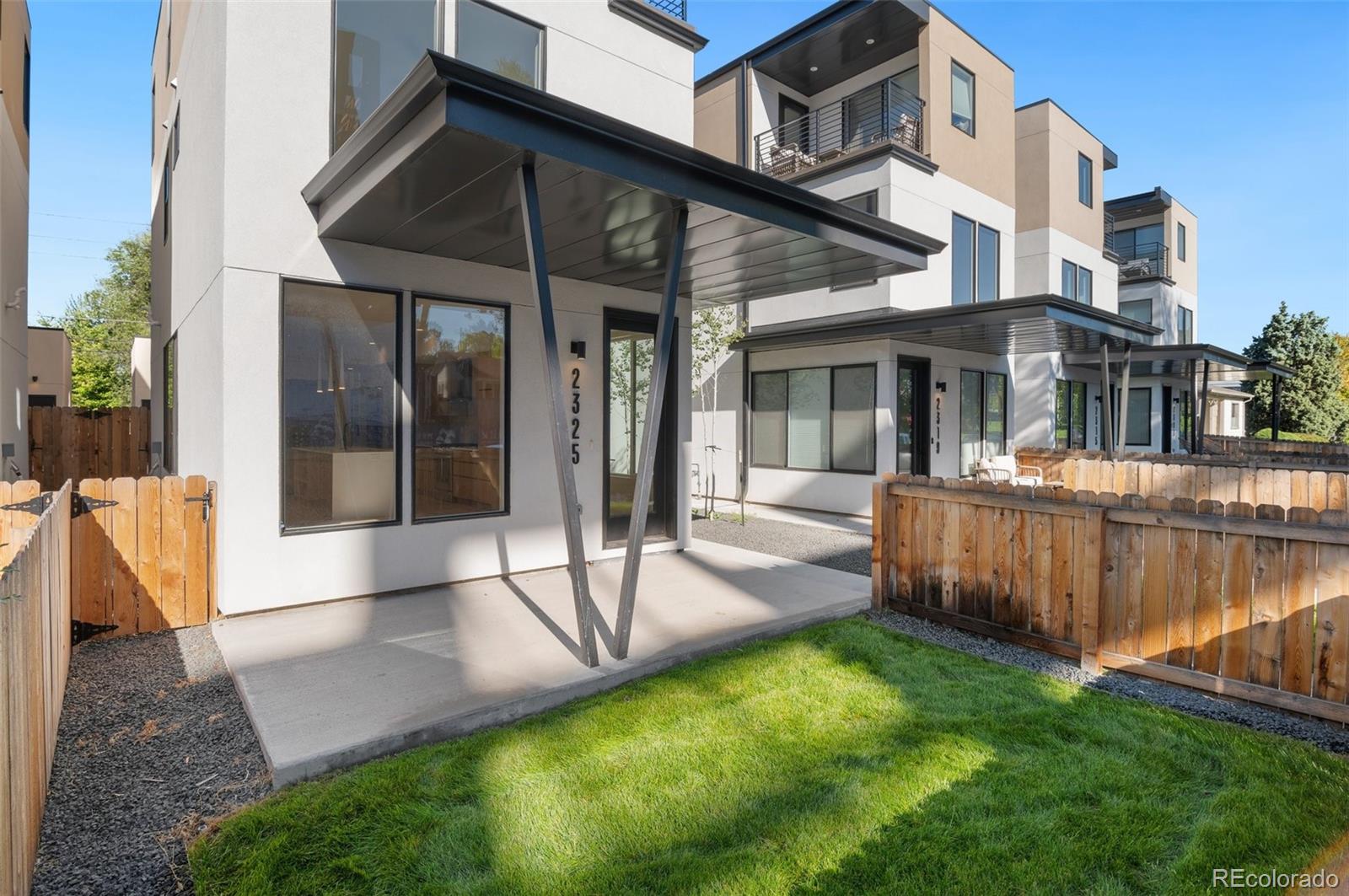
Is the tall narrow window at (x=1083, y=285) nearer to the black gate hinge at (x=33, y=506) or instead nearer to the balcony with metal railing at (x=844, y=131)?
the balcony with metal railing at (x=844, y=131)

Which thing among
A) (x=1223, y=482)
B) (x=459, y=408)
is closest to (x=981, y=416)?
(x=1223, y=482)

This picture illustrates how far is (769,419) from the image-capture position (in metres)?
12.9

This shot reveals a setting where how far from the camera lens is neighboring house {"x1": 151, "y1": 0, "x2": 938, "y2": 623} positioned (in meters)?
4.04

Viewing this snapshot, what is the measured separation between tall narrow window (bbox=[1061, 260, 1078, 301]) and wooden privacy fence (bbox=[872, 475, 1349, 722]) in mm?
13713

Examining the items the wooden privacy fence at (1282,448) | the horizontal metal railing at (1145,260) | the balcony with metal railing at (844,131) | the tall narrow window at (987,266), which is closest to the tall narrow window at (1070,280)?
the tall narrow window at (987,266)

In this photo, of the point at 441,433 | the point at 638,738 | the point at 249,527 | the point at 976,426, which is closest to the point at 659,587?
the point at 441,433

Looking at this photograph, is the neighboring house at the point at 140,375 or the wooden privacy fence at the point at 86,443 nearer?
the wooden privacy fence at the point at 86,443

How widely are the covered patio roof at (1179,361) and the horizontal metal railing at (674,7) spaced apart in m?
11.5

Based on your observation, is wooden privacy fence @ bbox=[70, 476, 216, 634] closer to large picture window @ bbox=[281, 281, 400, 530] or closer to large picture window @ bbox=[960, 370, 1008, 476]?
large picture window @ bbox=[281, 281, 400, 530]

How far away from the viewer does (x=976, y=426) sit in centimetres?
1309

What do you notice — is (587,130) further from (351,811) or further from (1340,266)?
(1340,266)

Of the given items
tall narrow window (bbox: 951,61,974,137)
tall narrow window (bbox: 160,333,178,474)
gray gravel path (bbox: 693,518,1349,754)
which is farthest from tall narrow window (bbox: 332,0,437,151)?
tall narrow window (bbox: 951,61,974,137)

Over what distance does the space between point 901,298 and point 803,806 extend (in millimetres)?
10052

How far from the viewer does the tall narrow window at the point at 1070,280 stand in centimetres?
1638
